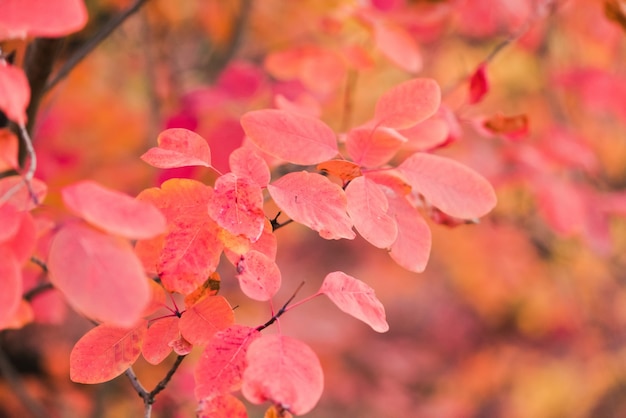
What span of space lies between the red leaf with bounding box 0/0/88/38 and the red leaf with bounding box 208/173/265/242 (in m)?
0.17

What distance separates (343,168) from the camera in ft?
2.02

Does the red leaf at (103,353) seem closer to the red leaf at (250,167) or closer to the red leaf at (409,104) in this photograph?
the red leaf at (250,167)

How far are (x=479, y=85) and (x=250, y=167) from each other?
462 mm

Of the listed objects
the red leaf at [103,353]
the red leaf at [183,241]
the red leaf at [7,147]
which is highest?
the red leaf at [7,147]

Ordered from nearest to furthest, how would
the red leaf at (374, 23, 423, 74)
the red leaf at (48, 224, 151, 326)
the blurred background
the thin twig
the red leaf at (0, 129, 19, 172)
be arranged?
the red leaf at (48, 224, 151, 326)
the red leaf at (0, 129, 19, 172)
the thin twig
the red leaf at (374, 23, 423, 74)
the blurred background

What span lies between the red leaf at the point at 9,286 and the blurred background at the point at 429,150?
16.4 inches

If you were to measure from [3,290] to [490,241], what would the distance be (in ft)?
8.04

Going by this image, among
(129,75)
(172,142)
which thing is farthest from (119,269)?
(129,75)

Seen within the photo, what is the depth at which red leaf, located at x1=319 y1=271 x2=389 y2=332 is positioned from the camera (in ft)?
1.79

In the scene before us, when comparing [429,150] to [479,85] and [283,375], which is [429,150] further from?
[283,375]

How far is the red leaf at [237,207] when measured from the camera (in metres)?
0.53

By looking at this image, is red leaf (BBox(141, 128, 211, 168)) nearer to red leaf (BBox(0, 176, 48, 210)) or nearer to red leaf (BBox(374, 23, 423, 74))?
red leaf (BBox(0, 176, 48, 210))

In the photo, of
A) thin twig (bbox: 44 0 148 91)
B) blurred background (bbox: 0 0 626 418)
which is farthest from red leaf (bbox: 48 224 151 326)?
thin twig (bbox: 44 0 148 91)

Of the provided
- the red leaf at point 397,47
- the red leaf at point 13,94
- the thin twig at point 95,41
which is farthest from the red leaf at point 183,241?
the red leaf at point 397,47
